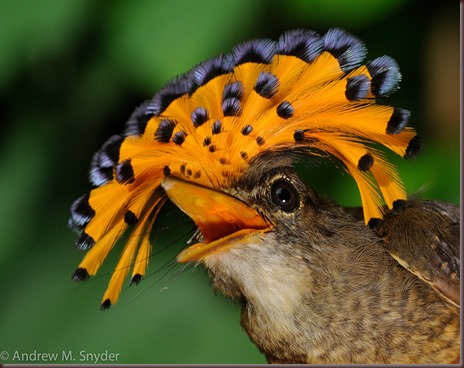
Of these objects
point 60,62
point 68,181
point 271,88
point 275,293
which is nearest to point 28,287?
point 68,181

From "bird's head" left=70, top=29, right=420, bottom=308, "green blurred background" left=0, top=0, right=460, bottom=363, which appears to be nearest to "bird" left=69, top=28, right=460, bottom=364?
"bird's head" left=70, top=29, right=420, bottom=308

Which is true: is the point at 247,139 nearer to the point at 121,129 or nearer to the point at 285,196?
the point at 285,196

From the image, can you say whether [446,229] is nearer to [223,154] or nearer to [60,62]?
[223,154]
